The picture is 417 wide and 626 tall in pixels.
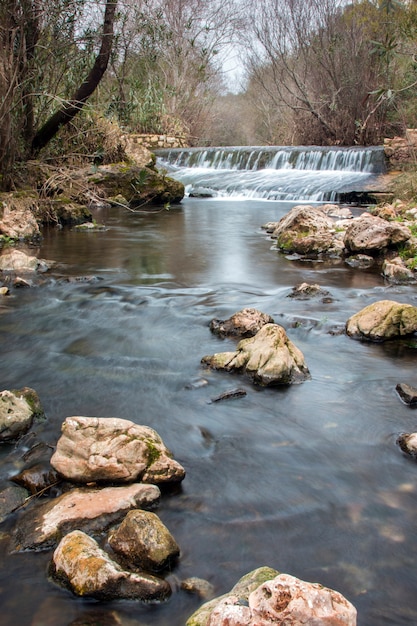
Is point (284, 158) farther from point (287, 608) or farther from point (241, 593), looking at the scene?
point (287, 608)

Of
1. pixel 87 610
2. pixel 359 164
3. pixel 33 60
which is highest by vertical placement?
pixel 33 60

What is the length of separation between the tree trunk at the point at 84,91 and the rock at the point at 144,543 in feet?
30.7

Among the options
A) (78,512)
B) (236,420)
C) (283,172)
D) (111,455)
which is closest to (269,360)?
(236,420)

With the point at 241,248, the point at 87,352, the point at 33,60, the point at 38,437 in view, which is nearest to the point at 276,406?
the point at 38,437

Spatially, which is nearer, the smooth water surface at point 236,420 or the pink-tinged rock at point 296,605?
the pink-tinged rock at point 296,605

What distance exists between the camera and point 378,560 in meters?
2.20

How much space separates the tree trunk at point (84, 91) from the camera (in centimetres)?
1010

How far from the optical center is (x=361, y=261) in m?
7.49

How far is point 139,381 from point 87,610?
6.89ft

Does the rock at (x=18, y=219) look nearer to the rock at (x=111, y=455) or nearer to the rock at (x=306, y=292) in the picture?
the rock at (x=306, y=292)

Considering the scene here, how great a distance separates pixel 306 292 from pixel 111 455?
152 inches

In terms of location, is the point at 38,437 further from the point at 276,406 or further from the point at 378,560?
the point at 378,560

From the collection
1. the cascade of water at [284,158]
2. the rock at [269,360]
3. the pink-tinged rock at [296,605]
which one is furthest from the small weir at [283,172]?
the pink-tinged rock at [296,605]

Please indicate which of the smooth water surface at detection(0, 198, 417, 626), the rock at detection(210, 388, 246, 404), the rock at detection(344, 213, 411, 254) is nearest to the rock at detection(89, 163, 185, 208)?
the rock at detection(344, 213, 411, 254)
